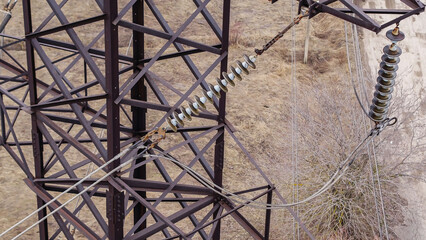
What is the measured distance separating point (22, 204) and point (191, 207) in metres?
13.2

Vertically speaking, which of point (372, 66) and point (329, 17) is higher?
point (329, 17)

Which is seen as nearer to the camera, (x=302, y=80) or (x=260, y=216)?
(x=260, y=216)

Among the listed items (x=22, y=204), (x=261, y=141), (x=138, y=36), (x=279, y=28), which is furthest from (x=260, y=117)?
(x=138, y=36)

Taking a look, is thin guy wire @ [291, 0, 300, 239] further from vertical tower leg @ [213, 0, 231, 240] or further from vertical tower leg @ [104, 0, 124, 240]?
vertical tower leg @ [104, 0, 124, 240]

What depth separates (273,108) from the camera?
3041 centimetres

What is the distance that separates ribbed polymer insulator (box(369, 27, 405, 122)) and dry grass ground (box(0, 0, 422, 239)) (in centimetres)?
1079

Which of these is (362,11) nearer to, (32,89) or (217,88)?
(217,88)

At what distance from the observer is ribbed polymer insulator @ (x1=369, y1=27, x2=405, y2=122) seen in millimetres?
10565

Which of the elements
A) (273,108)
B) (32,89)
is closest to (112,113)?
(32,89)

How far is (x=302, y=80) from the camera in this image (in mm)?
31984

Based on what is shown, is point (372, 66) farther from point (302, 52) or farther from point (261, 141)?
point (261, 141)

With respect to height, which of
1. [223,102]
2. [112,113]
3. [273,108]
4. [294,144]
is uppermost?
[273,108]

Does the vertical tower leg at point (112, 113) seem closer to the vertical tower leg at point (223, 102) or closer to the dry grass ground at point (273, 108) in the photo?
the vertical tower leg at point (223, 102)

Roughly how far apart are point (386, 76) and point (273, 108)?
19.4 metres
